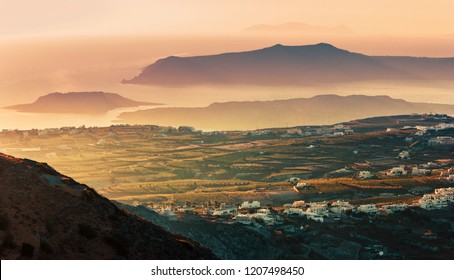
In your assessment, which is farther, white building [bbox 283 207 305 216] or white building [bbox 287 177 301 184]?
white building [bbox 287 177 301 184]

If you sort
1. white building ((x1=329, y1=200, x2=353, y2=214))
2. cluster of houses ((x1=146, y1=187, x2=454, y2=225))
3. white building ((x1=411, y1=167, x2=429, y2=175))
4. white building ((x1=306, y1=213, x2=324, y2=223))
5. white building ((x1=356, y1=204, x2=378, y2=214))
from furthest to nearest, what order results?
white building ((x1=411, y1=167, x2=429, y2=175))
white building ((x1=329, y1=200, x2=353, y2=214))
white building ((x1=356, y1=204, x2=378, y2=214))
white building ((x1=306, y1=213, x2=324, y2=223))
cluster of houses ((x1=146, y1=187, x2=454, y2=225))

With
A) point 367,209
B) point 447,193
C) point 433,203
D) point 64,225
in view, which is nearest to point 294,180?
point 447,193

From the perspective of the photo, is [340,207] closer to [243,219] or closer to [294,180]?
[243,219]

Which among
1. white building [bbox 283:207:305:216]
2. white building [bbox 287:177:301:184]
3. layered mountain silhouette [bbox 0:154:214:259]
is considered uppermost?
layered mountain silhouette [bbox 0:154:214:259]

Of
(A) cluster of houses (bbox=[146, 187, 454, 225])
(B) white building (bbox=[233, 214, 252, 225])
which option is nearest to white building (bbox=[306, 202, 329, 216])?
(A) cluster of houses (bbox=[146, 187, 454, 225])

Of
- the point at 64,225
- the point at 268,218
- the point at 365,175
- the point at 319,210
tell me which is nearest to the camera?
the point at 64,225

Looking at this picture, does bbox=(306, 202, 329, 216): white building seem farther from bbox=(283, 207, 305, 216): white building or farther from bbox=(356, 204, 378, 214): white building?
bbox=(356, 204, 378, 214): white building

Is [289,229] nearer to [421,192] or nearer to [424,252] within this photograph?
[424,252]

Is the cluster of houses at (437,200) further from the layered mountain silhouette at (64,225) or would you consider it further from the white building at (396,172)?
the layered mountain silhouette at (64,225)

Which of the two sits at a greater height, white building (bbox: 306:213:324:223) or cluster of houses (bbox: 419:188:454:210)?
cluster of houses (bbox: 419:188:454:210)

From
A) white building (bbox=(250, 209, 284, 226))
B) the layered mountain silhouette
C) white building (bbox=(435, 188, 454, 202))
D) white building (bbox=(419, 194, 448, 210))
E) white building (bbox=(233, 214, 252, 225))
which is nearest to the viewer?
the layered mountain silhouette
